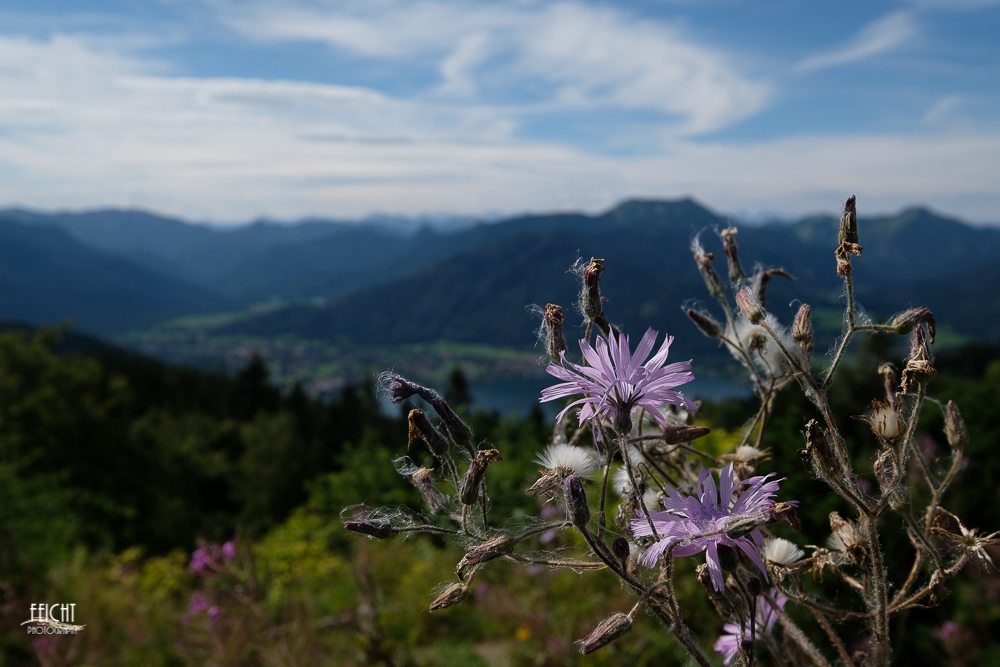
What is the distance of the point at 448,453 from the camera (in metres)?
1.35

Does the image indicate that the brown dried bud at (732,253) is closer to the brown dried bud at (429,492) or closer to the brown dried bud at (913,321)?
the brown dried bud at (913,321)

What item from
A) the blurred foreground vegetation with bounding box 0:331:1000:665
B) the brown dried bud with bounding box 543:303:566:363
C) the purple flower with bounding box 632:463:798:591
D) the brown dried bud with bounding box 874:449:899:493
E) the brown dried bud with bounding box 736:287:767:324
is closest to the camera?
the purple flower with bounding box 632:463:798:591

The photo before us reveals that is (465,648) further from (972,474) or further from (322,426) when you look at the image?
(322,426)

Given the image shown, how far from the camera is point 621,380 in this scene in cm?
117

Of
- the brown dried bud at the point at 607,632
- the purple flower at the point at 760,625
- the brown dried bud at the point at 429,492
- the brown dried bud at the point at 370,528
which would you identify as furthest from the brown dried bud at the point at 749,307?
the brown dried bud at the point at 370,528

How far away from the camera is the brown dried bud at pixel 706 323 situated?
1632 millimetres

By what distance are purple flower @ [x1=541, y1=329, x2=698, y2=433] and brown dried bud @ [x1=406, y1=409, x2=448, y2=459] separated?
300mm

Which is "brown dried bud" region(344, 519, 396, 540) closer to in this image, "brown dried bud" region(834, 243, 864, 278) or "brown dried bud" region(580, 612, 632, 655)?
"brown dried bud" region(580, 612, 632, 655)

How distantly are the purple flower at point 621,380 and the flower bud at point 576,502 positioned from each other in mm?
144

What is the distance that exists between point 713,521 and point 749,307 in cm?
55

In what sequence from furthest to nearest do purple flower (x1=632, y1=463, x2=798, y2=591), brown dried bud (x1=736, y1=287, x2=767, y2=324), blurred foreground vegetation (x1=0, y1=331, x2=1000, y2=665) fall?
blurred foreground vegetation (x1=0, y1=331, x2=1000, y2=665) → brown dried bud (x1=736, y1=287, x2=767, y2=324) → purple flower (x1=632, y1=463, x2=798, y2=591)

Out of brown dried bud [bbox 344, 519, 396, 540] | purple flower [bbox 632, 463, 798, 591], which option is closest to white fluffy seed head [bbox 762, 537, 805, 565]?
purple flower [bbox 632, 463, 798, 591]

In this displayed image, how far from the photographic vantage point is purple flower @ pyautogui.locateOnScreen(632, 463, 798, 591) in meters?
1.03

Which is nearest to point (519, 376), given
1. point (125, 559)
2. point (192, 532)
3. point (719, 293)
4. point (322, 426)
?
point (322, 426)
